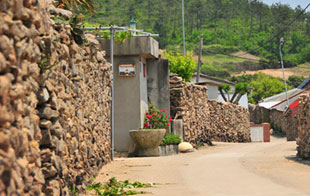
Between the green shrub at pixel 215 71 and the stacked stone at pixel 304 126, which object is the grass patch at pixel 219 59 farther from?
the stacked stone at pixel 304 126

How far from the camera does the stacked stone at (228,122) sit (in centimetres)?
2841

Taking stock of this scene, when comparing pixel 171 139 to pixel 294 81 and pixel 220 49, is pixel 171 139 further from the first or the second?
pixel 220 49

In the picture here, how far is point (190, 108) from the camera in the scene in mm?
21672

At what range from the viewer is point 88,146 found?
31.3 feet

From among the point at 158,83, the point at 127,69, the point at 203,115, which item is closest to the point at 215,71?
the point at 203,115

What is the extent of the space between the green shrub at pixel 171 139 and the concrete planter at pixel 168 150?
0.47 feet

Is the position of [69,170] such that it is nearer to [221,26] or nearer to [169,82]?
[169,82]

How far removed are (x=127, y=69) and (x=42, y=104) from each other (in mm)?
10750

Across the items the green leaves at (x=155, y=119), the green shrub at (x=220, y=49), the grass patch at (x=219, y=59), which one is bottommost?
the green leaves at (x=155, y=119)

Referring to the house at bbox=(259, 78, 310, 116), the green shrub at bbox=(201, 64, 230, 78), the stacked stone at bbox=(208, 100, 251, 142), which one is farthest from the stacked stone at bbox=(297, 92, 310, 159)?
the green shrub at bbox=(201, 64, 230, 78)

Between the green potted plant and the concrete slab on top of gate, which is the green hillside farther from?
the green potted plant

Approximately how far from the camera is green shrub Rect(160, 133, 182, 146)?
17.4 m

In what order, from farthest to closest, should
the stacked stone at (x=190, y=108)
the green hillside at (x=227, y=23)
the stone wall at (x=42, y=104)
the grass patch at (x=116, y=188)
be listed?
the green hillside at (x=227, y=23)
the stacked stone at (x=190, y=108)
the grass patch at (x=116, y=188)
the stone wall at (x=42, y=104)

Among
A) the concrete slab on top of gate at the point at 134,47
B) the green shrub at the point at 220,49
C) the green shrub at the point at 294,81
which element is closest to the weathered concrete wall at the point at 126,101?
the concrete slab on top of gate at the point at 134,47
